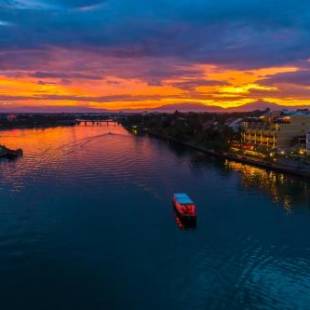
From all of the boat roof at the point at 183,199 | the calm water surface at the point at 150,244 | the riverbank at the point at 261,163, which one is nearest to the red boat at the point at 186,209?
the boat roof at the point at 183,199

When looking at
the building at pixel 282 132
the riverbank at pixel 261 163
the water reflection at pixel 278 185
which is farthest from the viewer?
the building at pixel 282 132

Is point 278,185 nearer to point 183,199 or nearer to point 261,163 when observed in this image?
point 261,163

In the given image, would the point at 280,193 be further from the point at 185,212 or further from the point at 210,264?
the point at 210,264

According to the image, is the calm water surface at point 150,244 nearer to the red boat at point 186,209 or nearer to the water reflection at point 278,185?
the water reflection at point 278,185

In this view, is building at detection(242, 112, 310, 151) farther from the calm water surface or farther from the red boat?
the red boat

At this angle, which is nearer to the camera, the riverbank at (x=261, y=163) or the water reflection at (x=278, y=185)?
the water reflection at (x=278, y=185)
